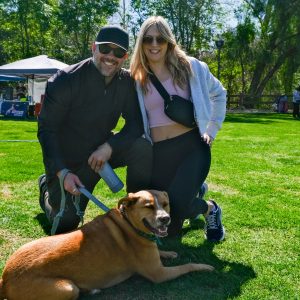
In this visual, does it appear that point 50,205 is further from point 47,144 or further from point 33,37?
point 33,37

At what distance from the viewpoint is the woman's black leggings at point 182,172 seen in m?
4.03

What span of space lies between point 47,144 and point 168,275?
148cm

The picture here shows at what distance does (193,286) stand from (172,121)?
1616 millimetres

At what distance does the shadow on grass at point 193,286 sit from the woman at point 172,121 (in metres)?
0.61

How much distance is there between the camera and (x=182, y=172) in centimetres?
414

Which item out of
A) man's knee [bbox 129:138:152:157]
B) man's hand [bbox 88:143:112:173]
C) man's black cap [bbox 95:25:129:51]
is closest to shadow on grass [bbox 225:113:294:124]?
man's knee [bbox 129:138:152:157]

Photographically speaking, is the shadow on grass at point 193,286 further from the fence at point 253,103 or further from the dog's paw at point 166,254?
the fence at point 253,103

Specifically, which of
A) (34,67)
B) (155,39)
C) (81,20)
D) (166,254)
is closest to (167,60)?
(155,39)

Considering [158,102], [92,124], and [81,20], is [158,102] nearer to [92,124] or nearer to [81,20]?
[92,124]

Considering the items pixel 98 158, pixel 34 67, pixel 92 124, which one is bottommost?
pixel 98 158

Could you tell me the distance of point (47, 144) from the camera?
3773mm

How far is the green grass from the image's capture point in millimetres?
3314

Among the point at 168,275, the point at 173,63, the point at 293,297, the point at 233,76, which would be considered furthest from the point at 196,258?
the point at 233,76

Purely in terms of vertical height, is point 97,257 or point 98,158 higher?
point 98,158
